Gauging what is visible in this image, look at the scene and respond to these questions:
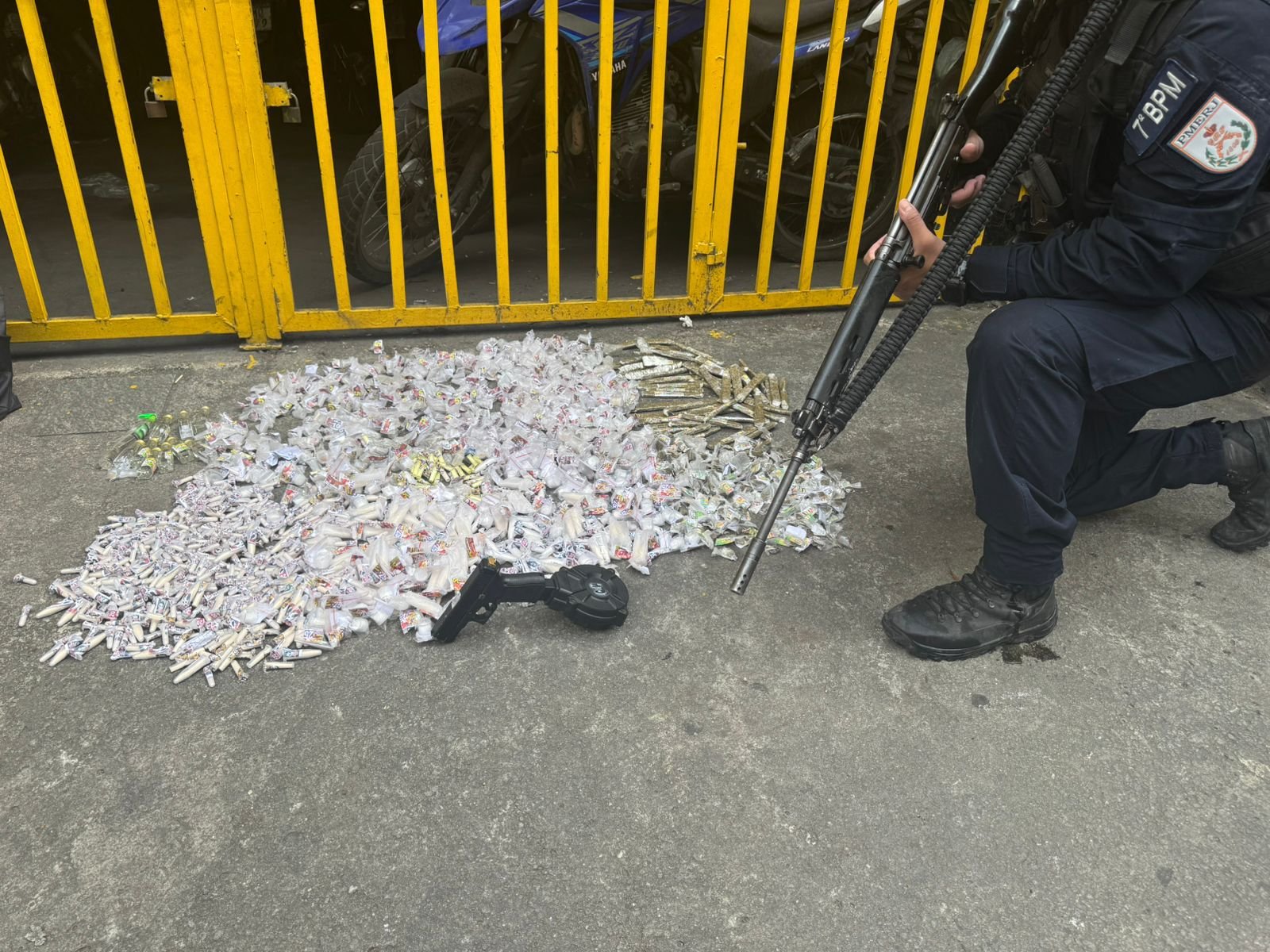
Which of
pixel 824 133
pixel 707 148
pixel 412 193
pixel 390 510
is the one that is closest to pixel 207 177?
pixel 412 193

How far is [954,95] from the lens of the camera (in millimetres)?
2121

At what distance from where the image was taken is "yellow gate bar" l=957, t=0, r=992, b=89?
3.48m

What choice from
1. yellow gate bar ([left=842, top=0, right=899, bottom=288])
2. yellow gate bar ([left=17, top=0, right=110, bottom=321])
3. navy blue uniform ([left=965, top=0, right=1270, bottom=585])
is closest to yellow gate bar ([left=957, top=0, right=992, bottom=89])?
yellow gate bar ([left=842, top=0, right=899, bottom=288])

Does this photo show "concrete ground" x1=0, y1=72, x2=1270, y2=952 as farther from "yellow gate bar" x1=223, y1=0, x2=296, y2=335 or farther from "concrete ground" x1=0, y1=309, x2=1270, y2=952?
"yellow gate bar" x1=223, y1=0, x2=296, y2=335

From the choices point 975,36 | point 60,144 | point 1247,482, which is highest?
point 975,36

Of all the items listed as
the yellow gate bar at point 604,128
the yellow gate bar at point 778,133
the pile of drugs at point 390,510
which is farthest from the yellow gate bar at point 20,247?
the yellow gate bar at point 778,133

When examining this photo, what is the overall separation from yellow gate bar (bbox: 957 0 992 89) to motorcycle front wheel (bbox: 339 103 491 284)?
2.03 m

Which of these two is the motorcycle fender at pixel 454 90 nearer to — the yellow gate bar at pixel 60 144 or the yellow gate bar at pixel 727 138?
the yellow gate bar at pixel 727 138

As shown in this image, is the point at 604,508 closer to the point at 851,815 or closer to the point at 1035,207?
the point at 851,815

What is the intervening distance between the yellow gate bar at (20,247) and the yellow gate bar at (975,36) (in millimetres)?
3512

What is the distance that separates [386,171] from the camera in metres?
3.30

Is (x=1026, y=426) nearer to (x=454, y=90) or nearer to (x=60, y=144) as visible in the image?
(x=454, y=90)

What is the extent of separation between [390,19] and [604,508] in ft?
24.5

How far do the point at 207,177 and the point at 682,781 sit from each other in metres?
2.71
